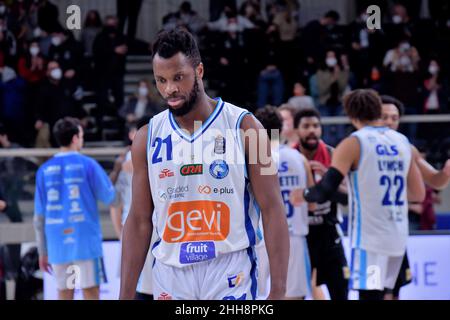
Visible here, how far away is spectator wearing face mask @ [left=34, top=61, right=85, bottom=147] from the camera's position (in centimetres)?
1297

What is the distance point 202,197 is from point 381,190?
322 cm

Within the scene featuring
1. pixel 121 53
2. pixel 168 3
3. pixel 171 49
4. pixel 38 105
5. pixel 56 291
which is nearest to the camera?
pixel 171 49

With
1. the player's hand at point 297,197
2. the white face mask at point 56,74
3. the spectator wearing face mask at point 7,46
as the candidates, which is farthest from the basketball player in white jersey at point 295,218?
the spectator wearing face mask at point 7,46

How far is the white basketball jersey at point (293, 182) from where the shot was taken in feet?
26.5

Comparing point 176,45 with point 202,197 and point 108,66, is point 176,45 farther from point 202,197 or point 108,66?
point 108,66

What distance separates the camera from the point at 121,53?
1429 cm

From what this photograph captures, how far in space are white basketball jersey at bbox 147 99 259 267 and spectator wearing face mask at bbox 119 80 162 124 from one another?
9.04 m

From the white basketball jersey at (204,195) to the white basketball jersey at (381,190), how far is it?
2.99m

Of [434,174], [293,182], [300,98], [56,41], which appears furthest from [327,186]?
[56,41]

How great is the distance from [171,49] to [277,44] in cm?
1032

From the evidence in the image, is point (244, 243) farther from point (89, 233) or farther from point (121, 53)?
point (121, 53)

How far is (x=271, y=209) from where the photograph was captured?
14.3 feet

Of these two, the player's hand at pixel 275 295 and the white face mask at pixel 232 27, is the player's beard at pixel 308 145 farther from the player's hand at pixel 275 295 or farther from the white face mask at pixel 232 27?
the white face mask at pixel 232 27
